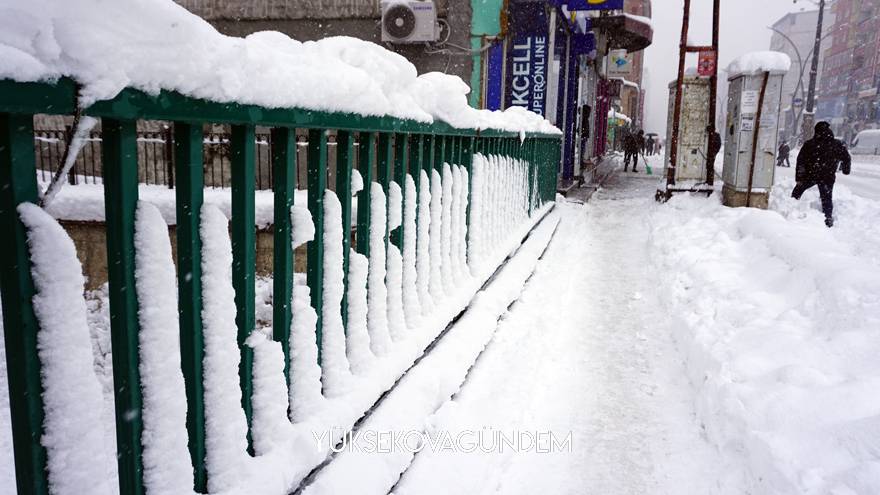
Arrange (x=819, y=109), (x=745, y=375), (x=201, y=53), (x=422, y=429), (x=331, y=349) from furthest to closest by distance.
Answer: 1. (x=819, y=109)
2. (x=745, y=375)
3. (x=422, y=429)
4. (x=331, y=349)
5. (x=201, y=53)

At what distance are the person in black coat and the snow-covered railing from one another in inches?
332

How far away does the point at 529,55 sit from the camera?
39.6ft

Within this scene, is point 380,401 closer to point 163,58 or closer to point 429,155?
point 429,155

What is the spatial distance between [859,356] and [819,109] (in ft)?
260

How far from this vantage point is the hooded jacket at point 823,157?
8.82 meters

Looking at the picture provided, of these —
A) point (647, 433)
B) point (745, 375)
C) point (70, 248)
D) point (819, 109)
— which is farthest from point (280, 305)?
point (819, 109)

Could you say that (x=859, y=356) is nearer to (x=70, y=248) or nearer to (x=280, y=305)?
(x=280, y=305)

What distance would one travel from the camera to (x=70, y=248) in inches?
43.9

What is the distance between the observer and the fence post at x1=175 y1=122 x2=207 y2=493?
53.8 inches

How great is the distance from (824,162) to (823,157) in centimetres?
8

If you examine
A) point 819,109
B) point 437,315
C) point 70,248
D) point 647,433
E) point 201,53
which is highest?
point 819,109

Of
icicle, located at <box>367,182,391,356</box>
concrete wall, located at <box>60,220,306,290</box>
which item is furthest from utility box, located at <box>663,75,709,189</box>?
icicle, located at <box>367,182,391,356</box>

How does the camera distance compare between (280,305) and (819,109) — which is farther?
(819,109)

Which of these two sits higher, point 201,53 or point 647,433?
point 201,53
